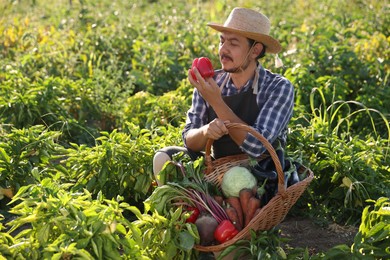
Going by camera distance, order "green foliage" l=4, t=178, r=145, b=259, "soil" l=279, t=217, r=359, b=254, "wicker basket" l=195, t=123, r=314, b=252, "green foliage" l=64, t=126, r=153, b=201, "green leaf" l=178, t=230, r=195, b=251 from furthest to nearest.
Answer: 1. "green foliage" l=64, t=126, r=153, b=201
2. "soil" l=279, t=217, r=359, b=254
3. "wicker basket" l=195, t=123, r=314, b=252
4. "green leaf" l=178, t=230, r=195, b=251
5. "green foliage" l=4, t=178, r=145, b=259

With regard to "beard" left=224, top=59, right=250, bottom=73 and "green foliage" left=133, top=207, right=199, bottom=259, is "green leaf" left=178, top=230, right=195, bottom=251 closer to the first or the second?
"green foliage" left=133, top=207, right=199, bottom=259

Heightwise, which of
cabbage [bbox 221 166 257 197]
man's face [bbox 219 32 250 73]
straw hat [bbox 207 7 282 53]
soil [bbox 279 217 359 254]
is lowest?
soil [bbox 279 217 359 254]

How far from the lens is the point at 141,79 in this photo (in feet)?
21.3

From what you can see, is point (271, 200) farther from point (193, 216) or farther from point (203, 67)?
point (203, 67)

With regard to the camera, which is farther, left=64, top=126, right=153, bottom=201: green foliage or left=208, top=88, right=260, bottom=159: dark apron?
left=64, top=126, right=153, bottom=201: green foliage

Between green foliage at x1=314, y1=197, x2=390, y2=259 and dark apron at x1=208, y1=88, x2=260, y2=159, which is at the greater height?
dark apron at x1=208, y1=88, x2=260, y2=159

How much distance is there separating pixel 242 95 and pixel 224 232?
827 millimetres

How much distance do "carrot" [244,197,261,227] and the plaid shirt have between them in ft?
0.85

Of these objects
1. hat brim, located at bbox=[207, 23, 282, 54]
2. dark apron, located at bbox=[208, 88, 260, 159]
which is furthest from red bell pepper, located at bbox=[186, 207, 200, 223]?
hat brim, located at bbox=[207, 23, 282, 54]

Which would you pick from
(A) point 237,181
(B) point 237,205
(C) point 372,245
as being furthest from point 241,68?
(C) point 372,245

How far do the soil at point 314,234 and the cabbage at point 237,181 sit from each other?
0.56m

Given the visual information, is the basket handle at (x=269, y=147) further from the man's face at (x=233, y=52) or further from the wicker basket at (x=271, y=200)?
the man's face at (x=233, y=52)

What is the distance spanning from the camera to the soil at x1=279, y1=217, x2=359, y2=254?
4301mm

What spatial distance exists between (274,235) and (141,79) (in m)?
2.98
